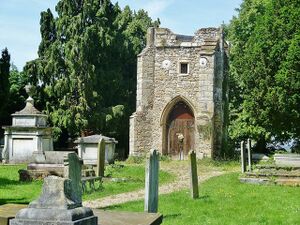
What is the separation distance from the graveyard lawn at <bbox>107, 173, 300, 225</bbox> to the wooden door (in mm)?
14786

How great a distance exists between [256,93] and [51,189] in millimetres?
21047

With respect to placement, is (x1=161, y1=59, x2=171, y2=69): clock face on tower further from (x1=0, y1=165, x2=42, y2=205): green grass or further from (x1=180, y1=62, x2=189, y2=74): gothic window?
(x1=0, y1=165, x2=42, y2=205): green grass

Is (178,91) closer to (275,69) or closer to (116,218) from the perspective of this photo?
(275,69)

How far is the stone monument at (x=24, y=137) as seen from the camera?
26578 millimetres

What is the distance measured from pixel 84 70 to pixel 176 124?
814cm

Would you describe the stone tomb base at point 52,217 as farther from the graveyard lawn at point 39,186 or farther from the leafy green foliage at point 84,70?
the leafy green foliage at point 84,70

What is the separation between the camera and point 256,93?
→ 24.6 meters

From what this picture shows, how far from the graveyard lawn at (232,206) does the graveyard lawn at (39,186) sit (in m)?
2.13

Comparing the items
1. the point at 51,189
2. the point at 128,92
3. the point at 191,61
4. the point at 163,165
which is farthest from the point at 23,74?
the point at 51,189

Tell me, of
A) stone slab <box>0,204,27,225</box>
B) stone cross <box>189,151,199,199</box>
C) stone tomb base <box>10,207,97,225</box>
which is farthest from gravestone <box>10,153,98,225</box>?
stone cross <box>189,151,199,199</box>

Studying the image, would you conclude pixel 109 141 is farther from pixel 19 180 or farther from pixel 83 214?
pixel 83 214

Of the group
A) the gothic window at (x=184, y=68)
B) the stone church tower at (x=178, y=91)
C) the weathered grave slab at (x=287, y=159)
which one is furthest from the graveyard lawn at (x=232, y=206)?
the gothic window at (x=184, y=68)

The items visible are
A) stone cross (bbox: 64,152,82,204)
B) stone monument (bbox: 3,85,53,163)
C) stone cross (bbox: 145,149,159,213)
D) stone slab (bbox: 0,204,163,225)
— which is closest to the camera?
stone cross (bbox: 64,152,82,204)

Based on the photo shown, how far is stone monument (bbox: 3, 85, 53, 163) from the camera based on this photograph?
87.2 feet
